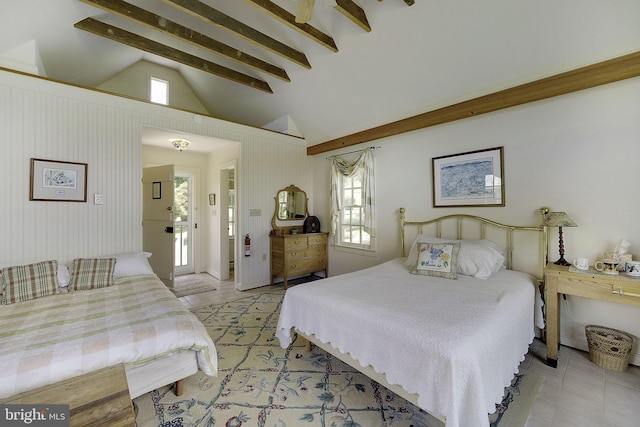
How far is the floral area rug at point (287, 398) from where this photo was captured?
1.64 meters

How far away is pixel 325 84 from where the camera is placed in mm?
3799

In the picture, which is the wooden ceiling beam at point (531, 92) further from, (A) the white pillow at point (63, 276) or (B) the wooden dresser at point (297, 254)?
(A) the white pillow at point (63, 276)

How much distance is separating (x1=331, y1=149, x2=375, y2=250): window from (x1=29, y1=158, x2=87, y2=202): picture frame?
345cm

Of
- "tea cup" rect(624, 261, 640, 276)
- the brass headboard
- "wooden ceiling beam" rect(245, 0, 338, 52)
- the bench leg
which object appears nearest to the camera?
the bench leg

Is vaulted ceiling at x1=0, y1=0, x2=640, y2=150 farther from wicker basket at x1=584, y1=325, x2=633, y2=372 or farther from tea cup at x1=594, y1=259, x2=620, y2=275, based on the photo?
wicker basket at x1=584, y1=325, x2=633, y2=372

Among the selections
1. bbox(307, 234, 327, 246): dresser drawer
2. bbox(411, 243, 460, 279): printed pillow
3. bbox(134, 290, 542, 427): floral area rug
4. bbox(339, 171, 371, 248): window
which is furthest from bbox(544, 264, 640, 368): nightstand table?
bbox(307, 234, 327, 246): dresser drawer

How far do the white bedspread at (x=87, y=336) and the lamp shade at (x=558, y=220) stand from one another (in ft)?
9.92

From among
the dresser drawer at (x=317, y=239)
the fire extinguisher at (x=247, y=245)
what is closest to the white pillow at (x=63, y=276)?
the fire extinguisher at (x=247, y=245)

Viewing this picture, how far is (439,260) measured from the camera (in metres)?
2.68

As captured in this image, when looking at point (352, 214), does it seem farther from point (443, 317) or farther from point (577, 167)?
point (443, 317)

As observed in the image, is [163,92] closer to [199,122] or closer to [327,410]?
[199,122]

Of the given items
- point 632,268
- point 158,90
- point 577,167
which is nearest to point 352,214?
point 577,167

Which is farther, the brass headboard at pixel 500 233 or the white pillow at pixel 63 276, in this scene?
the brass headboard at pixel 500 233

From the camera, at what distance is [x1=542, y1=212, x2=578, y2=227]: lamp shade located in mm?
2262
